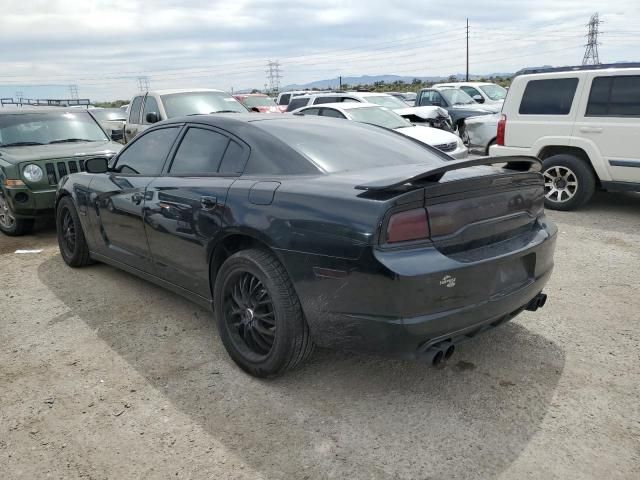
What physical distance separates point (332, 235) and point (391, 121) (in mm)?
8392

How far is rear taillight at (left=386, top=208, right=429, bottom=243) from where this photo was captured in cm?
264

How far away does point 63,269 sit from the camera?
221 inches

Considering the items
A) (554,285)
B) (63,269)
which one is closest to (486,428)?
(554,285)

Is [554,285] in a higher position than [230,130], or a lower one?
lower

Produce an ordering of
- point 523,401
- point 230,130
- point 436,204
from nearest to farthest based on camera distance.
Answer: point 436,204 < point 523,401 < point 230,130

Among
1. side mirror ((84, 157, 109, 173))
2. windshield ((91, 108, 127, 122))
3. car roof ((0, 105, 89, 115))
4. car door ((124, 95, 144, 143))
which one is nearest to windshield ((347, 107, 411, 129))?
car door ((124, 95, 144, 143))

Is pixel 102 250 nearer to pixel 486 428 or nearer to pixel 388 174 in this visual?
pixel 388 174

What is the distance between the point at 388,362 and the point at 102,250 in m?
2.89

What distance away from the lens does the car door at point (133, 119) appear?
11000 millimetres

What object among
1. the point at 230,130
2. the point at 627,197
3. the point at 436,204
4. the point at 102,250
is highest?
the point at 230,130

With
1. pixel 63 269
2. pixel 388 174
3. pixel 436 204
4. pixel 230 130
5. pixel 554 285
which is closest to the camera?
pixel 436 204

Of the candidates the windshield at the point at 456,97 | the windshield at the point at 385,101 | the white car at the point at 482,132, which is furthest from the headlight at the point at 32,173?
the windshield at the point at 456,97

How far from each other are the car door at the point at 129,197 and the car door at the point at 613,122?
5465 millimetres

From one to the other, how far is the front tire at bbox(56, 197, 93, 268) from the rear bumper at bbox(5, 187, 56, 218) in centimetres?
112
